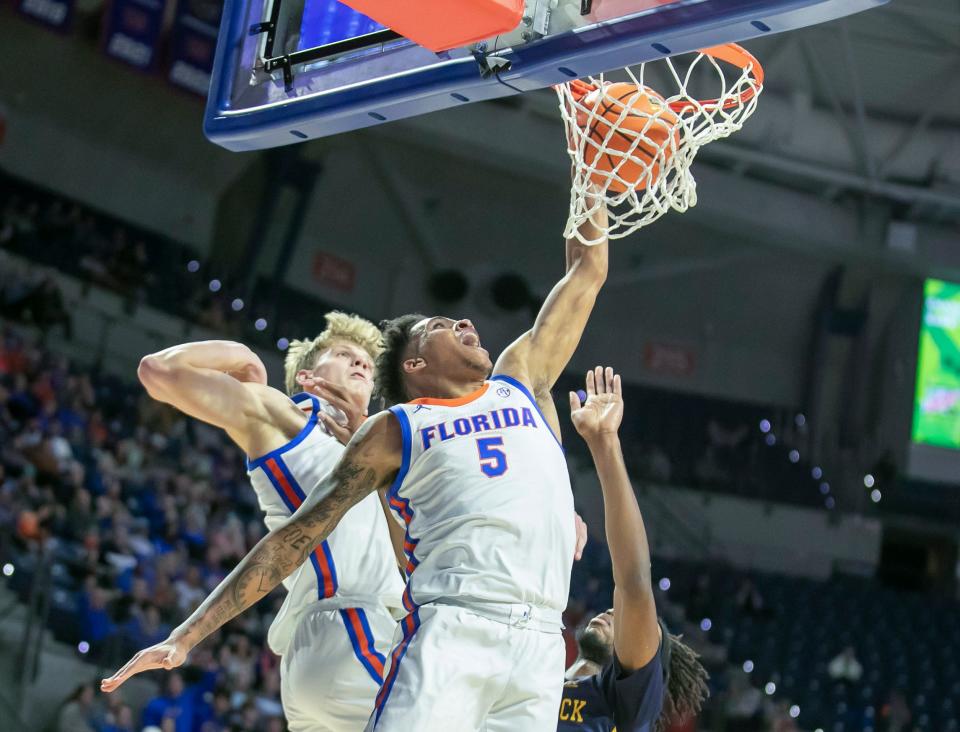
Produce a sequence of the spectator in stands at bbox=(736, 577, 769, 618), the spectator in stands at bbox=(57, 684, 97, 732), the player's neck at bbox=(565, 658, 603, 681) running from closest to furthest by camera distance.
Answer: the player's neck at bbox=(565, 658, 603, 681)
the spectator in stands at bbox=(57, 684, 97, 732)
the spectator in stands at bbox=(736, 577, 769, 618)

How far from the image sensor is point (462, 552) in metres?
2.96

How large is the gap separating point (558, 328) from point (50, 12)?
11.7m

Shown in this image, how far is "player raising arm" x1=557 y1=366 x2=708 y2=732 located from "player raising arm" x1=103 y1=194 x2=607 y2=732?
0.15 m

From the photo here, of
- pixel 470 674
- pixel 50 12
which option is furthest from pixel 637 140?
pixel 50 12

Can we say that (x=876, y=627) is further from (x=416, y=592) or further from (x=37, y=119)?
(x=416, y=592)

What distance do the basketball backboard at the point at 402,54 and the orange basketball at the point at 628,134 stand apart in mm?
661

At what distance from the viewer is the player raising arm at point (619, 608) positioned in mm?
3393

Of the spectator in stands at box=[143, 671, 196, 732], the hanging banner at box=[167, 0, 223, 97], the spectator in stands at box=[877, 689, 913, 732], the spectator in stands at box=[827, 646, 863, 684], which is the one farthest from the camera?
the hanging banner at box=[167, 0, 223, 97]

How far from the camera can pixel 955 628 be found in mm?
16109

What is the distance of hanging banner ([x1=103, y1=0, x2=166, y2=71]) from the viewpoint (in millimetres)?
14188

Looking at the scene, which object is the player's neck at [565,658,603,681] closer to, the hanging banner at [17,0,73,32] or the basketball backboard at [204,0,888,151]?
the basketball backboard at [204,0,888,151]

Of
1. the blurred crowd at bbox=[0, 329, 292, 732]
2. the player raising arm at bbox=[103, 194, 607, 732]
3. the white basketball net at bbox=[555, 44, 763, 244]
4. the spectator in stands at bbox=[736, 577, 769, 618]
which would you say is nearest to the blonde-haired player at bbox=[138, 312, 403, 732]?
the player raising arm at bbox=[103, 194, 607, 732]

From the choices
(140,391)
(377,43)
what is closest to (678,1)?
(377,43)

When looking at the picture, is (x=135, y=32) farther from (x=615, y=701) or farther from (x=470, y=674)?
(x=470, y=674)
